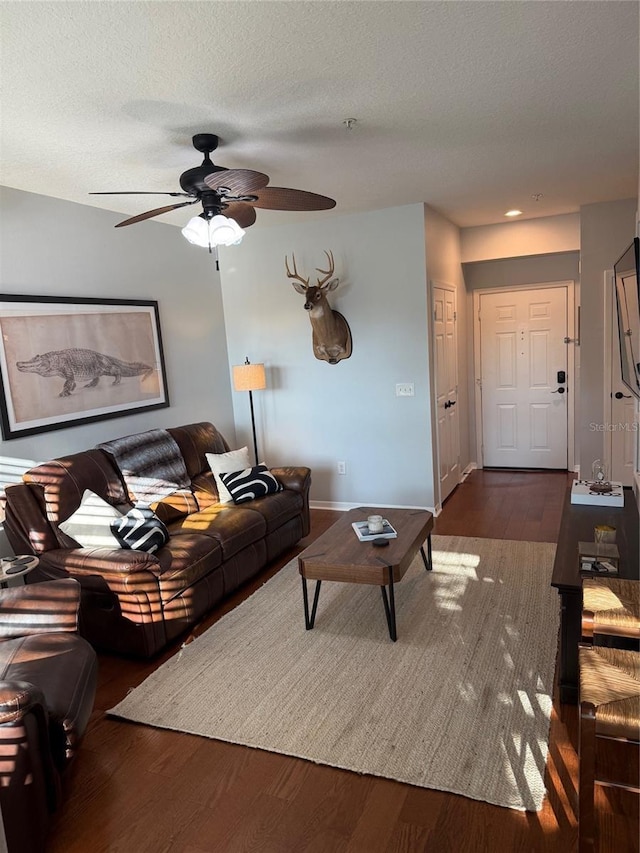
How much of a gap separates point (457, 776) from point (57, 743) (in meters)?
1.43

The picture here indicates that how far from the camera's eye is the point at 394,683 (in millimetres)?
2592

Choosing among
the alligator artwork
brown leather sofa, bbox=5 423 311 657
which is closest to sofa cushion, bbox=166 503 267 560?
brown leather sofa, bbox=5 423 311 657

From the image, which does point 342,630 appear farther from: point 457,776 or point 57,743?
point 57,743

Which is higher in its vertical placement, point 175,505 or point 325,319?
point 325,319

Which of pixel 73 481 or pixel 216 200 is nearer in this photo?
pixel 216 200

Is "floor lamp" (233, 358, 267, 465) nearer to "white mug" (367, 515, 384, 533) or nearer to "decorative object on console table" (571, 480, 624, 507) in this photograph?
"white mug" (367, 515, 384, 533)

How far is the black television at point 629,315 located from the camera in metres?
2.68

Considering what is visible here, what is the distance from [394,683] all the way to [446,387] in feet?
10.7

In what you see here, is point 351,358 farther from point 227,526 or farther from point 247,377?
point 227,526

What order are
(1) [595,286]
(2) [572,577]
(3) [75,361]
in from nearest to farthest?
1. (2) [572,577]
2. (3) [75,361]
3. (1) [595,286]

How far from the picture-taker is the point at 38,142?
2.75 meters

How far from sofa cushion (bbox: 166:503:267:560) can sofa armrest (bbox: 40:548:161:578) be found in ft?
1.28

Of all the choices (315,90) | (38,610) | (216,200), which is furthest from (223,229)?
(38,610)

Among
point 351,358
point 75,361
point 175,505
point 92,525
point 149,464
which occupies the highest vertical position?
point 75,361
